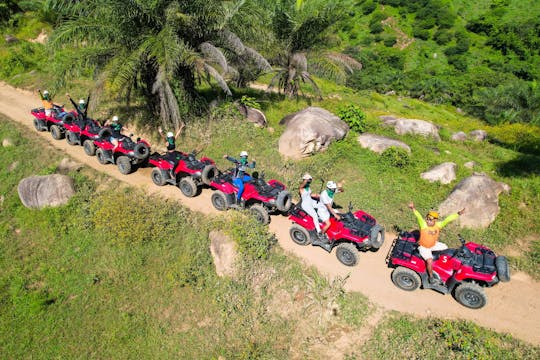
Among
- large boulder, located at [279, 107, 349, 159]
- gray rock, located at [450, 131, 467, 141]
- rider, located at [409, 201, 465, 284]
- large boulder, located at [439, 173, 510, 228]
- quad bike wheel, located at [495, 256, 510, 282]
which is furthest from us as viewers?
gray rock, located at [450, 131, 467, 141]

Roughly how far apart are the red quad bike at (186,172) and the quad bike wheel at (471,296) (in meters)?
7.99

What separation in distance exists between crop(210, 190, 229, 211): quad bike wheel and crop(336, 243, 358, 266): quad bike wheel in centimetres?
392

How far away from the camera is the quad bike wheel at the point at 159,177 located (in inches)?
494

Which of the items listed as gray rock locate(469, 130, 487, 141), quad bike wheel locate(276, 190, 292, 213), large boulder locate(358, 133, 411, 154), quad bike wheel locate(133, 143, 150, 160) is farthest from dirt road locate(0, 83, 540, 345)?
gray rock locate(469, 130, 487, 141)

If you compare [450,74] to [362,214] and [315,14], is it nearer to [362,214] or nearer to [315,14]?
[315,14]

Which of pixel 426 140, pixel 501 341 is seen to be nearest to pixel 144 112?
pixel 426 140

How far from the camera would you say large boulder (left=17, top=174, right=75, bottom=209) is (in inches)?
501

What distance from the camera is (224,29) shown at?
1459cm

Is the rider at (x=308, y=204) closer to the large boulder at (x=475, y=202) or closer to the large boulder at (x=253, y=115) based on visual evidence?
the large boulder at (x=475, y=202)

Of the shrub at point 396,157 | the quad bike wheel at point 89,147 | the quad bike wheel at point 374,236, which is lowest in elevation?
the quad bike wheel at point 89,147

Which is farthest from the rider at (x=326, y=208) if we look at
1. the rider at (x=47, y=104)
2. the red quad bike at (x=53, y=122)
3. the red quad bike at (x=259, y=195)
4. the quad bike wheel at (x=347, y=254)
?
the rider at (x=47, y=104)

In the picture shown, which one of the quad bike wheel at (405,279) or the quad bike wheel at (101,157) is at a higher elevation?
the quad bike wheel at (405,279)

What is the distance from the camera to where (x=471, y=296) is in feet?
27.5

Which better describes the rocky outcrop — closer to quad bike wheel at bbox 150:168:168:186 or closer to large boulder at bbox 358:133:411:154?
large boulder at bbox 358:133:411:154
